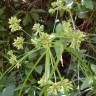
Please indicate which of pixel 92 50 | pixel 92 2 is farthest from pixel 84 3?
pixel 92 50

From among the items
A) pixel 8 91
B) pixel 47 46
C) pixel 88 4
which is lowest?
pixel 8 91

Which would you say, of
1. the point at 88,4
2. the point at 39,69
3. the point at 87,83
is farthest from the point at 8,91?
the point at 88,4

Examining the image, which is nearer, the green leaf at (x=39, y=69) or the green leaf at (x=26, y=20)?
the green leaf at (x=39, y=69)

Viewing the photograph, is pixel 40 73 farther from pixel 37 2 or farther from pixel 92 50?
pixel 37 2

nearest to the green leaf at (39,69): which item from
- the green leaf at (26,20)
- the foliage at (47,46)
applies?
the foliage at (47,46)

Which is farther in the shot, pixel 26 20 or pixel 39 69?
pixel 26 20

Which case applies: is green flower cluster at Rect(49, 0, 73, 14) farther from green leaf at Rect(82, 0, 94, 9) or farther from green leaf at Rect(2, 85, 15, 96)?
green leaf at Rect(2, 85, 15, 96)

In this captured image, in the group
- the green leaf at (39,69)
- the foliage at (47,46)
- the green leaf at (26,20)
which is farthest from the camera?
the green leaf at (26,20)

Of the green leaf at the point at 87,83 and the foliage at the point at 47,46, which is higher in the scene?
the foliage at the point at 47,46

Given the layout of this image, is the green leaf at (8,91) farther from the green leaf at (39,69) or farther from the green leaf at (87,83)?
the green leaf at (87,83)

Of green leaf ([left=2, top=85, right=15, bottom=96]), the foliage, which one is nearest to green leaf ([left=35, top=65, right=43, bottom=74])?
the foliage

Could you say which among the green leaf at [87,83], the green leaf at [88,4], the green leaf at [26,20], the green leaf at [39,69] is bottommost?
the green leaf at [87,83]

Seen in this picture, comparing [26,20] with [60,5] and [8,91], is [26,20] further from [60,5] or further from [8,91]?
[8,91]

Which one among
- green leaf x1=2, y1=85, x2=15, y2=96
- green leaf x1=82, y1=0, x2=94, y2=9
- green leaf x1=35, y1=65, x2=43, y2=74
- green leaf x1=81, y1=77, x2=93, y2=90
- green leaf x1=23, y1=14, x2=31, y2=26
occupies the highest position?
green leaf x1=82, y1=0, x2=94, y2=9
